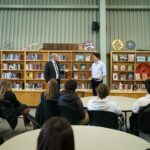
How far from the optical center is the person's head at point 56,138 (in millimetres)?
1209

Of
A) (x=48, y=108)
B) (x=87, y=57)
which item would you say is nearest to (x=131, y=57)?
(x=87, y=57)

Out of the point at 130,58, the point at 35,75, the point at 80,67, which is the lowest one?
the point at 35,75

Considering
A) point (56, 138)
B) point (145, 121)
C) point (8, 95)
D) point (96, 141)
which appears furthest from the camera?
point (8, 95)

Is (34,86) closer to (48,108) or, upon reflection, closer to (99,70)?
(99,70)

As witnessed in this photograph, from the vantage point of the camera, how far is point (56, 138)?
3.99 feet

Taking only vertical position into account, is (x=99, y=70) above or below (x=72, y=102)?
above

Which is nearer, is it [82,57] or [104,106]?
[104,106]

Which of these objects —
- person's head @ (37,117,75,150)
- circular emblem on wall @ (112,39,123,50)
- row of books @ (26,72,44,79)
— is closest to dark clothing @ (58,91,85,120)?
person's head @ (37,117,75,150)

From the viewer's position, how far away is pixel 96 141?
220 centimetres

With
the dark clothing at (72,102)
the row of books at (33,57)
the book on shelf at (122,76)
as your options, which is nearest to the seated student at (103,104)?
the dark clothing at (72,102)

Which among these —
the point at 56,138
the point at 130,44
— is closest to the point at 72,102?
the point at 56,138

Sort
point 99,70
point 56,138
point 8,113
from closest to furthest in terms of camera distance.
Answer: point 56,138
point 8,113
point 99,70

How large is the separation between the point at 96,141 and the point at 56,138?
3.45 ft

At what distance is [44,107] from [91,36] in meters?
5.74
